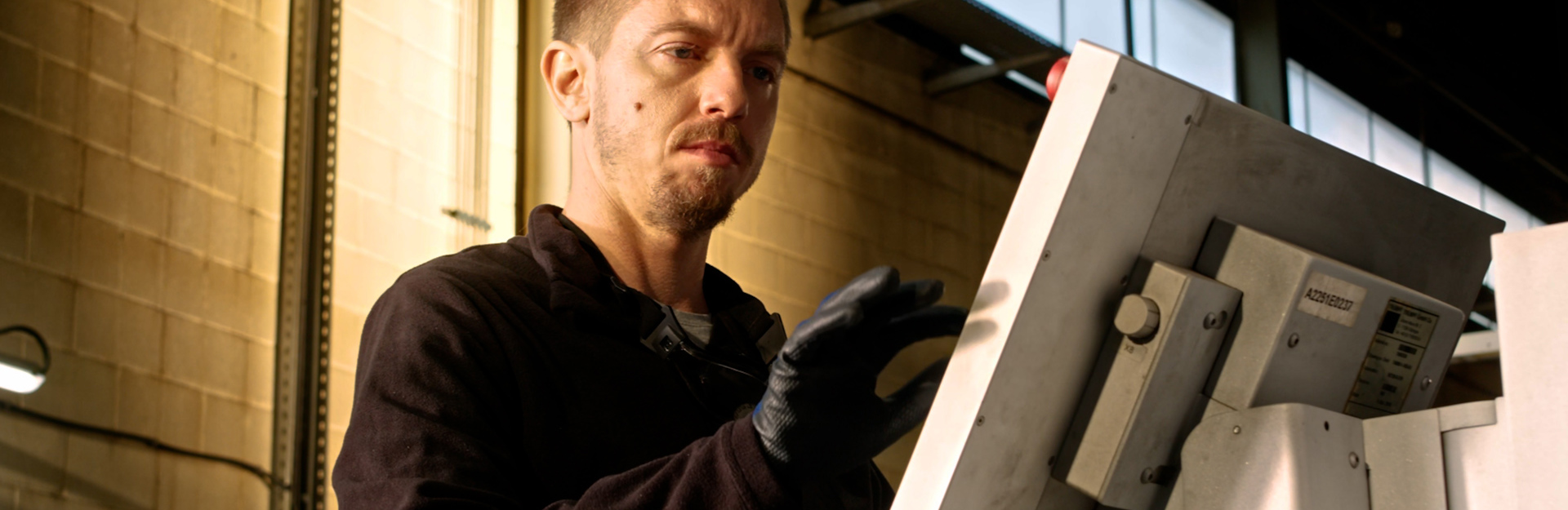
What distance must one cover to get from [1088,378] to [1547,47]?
249 inches

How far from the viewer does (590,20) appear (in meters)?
1.51

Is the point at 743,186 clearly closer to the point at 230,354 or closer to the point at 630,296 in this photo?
the point at 630,296

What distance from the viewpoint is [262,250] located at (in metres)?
2.82

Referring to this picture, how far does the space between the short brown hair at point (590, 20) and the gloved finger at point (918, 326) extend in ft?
2.29

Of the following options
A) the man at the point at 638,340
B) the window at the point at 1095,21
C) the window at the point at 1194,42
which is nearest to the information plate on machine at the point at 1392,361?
the man at the point at 638,340

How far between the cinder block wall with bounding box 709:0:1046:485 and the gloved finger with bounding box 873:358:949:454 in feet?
9.63

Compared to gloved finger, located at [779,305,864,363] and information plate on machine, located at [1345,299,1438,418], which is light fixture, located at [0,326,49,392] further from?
information plate on machine, located at [1345,299,1438,418]

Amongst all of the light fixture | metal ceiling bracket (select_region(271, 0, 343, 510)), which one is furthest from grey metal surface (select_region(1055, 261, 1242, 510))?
metal ceiling bracket (select_region(271, 0, 343, 510))

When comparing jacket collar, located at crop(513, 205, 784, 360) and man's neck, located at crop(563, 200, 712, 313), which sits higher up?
man's neck, located at crop(563, 200, 712, 313)

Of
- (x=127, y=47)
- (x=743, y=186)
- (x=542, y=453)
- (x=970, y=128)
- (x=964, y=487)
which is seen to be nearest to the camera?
(x=964, y=487)

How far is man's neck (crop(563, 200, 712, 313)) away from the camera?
142cm

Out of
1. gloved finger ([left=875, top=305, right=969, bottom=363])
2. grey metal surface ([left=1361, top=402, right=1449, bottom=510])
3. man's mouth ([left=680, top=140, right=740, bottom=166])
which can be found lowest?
gloved finger ([left=875, top=305, right=969, bottom=363])

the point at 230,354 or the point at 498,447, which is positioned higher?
the point at 498,447

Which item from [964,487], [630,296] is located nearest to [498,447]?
[630,296]
